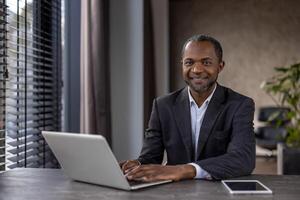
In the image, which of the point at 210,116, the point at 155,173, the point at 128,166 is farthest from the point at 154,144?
the point at 155,173

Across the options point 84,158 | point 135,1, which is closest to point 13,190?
point 84,158

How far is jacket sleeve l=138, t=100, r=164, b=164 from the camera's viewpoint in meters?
1.90

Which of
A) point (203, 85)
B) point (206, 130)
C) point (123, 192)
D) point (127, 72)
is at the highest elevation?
point (127, 72)

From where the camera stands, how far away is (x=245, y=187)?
1306 mm

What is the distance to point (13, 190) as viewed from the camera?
133 centimetres

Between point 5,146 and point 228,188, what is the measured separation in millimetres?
1237

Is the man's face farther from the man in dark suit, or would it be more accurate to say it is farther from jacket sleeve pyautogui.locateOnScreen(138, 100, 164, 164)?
jacket sleeve pyautogui.locateOnScreen(138, 100, 164, 164)

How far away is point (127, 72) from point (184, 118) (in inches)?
55.6

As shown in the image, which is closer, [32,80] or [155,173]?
[155,173]

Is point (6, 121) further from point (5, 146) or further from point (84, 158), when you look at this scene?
point (84, 158)

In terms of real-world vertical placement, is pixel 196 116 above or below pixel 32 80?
below

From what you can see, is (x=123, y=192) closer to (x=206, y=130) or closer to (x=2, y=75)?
(x=206, y=130)

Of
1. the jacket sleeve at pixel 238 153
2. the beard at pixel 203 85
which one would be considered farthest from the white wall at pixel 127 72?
the jacket sleeve at pixel 238 153

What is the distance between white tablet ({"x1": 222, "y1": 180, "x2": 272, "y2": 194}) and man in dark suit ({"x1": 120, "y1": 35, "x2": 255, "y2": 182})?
0.85 feet
